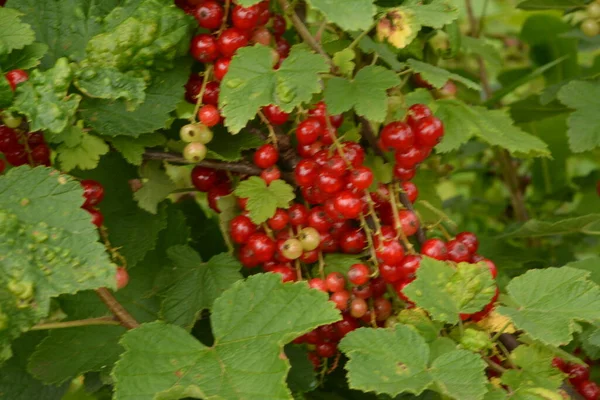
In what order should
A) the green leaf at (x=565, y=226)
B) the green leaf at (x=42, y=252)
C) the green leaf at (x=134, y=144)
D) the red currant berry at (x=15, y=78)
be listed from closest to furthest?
the green leaf at (x=42, y=252), the red currant berry at (x=15, y=78), the green leaf at (x=134, y=144), the green leaf at (x=565, y=226)

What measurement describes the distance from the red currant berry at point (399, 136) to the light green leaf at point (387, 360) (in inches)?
9.6

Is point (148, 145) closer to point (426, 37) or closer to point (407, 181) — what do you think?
point (407, 181)

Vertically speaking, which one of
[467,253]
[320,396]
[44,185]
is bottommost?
[320,396]

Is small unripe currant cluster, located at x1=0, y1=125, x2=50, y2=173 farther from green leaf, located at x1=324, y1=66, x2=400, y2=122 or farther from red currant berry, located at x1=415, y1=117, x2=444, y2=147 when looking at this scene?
red currant berry, located at x1=415, y1=117, x2=444, y2=147

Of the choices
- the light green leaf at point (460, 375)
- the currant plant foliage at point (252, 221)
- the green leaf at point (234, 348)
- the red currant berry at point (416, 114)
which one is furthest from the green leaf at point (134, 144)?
the light green leaf at point (460, 375)

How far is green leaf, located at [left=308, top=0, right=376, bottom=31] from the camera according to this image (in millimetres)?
819

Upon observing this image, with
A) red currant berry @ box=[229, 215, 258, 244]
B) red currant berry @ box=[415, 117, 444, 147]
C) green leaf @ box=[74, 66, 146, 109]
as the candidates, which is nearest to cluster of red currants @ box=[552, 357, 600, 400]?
red currant berry @ box=[415, 117, 444, 147]

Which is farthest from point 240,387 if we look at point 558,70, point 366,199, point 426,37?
point 558,70

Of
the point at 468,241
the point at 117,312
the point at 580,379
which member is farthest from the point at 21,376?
the point at 580,379

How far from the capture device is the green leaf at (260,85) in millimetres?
894

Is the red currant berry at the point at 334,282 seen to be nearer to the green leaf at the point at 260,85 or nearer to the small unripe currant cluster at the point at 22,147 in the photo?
the green leaf at the point at 260,85

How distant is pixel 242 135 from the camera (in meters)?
1.07

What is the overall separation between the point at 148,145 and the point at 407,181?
14.5 inches

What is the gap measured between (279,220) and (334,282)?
12 cm
